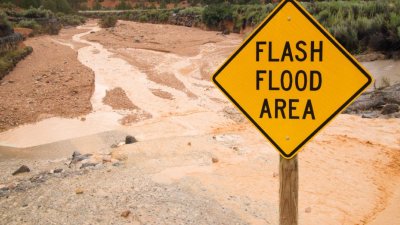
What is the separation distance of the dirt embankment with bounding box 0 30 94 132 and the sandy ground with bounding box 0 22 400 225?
1.77ft

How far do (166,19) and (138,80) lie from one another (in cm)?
2392

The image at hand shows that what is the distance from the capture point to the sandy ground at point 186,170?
523cm

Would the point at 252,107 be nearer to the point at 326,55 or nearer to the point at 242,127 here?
the point at 326,55

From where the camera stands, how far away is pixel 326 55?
2.35 m

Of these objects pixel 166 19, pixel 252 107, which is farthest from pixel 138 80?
pixel 166 19

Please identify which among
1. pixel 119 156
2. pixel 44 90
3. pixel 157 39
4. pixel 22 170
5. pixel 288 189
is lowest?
pixel 157 39

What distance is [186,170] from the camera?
6.86 meters

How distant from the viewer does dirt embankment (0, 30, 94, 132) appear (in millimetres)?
11672

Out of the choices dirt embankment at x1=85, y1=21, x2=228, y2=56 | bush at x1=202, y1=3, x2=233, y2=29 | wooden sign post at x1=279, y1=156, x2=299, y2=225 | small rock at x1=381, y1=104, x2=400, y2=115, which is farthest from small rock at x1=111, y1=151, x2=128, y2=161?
bush at x1=202, y1=3, x2=233, y2=29

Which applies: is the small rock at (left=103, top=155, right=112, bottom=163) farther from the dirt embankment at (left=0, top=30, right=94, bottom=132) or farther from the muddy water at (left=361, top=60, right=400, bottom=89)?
the muddy water at (left=361, top=60, right=400, bottom=89)

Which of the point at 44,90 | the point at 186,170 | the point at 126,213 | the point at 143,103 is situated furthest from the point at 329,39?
the point at 44,90

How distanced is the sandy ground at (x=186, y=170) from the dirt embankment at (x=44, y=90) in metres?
0.54

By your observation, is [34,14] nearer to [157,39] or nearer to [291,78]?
[157,39]

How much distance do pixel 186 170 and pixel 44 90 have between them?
345 inches
